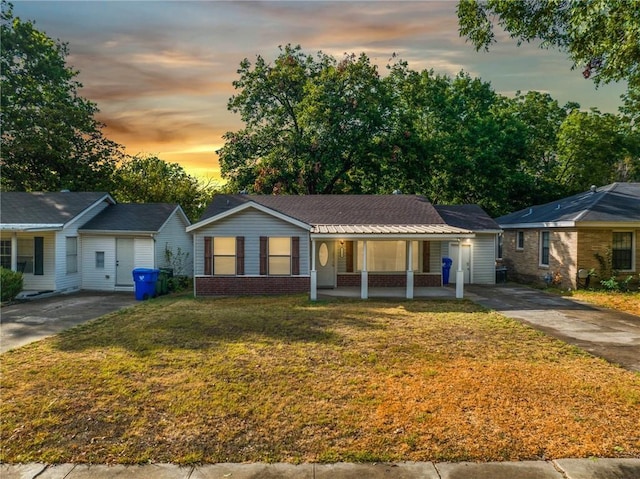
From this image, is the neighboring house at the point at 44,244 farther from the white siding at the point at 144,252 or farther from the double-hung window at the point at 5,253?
the white siding at the point at 144,252

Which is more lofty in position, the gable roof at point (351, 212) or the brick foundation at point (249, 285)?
the gable roof at point (351, 212)

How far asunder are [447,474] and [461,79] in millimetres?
37253

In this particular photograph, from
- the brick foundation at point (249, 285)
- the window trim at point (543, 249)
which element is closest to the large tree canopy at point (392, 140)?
the window trim at point (543, 249)

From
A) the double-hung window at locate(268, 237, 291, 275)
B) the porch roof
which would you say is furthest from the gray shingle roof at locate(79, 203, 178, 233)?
the porch roof

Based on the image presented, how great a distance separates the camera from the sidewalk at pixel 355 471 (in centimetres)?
410

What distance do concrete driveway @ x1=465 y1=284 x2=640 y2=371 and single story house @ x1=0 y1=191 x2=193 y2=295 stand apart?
1406 cm

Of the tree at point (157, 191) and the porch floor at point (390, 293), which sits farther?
the tree at point (157, 191)

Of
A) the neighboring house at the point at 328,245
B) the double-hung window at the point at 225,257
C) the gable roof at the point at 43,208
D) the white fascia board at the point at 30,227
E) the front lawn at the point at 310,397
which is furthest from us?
the gable roof at the point at 43,208

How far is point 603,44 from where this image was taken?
35.9ft

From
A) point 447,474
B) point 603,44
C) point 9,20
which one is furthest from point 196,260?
point 9,20

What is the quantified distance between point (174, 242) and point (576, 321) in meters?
17.0

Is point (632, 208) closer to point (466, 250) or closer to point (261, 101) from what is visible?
point (466, 250)

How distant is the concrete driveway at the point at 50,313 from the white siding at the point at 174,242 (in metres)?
2.47

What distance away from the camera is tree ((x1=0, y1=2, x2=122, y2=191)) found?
81.9 ft
